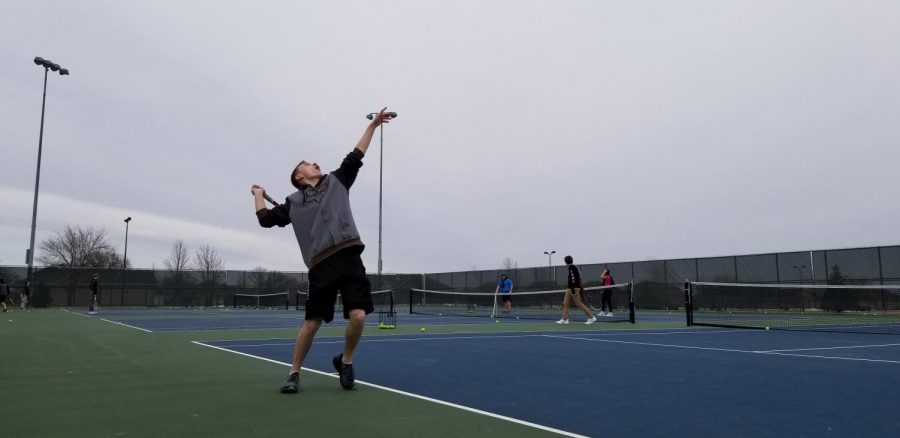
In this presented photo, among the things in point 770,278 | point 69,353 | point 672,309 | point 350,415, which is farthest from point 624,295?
point 350,415

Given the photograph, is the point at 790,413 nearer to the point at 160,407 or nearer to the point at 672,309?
the point at 160,407

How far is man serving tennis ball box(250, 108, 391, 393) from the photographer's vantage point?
4.38m

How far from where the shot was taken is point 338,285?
439 cm

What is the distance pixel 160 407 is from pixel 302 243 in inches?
54.9

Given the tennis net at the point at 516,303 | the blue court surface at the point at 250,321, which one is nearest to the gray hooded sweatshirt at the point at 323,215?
the blue court surface at the point at 250,321

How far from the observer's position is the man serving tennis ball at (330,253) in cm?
438

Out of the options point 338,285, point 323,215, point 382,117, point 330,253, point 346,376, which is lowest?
point 346,376

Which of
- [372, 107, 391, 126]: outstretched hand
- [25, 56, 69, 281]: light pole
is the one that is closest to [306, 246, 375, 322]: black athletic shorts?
[372, 107, 391, 126]: outstretched hand

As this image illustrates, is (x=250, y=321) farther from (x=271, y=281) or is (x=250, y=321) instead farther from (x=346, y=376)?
(x=271, y=281)

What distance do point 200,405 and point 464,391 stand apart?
1697mm

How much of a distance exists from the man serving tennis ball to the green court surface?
372 mm

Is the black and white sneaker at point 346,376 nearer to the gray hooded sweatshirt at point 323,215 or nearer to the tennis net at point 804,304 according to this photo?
the gray hooded sweatshirt at point 323,215

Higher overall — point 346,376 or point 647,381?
point 346,376

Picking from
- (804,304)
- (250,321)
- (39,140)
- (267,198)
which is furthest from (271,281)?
(267,198)
